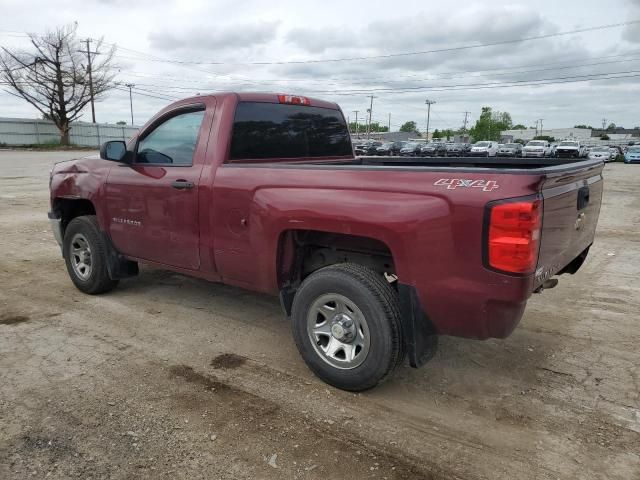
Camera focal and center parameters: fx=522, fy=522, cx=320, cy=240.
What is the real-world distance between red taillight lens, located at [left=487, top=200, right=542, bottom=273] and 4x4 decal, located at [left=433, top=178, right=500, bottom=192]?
0.11 metres

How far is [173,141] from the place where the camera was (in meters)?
4.34

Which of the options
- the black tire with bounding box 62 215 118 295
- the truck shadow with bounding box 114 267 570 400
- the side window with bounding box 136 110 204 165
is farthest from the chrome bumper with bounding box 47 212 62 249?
the side window with bounding box 136 110 204 165

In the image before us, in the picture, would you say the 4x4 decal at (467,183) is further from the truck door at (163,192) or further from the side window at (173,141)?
the side window at (173,141)

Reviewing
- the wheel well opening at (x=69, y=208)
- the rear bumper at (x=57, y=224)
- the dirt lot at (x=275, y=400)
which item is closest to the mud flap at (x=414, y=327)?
the dirt lot at (x=275, y=400)

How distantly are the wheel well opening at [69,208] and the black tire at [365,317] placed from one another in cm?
304

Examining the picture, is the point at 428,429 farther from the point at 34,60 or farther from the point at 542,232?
the point at 34,60

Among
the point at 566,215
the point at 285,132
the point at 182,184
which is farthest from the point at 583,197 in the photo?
the point at 182,184

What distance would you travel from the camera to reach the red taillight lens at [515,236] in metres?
2.58

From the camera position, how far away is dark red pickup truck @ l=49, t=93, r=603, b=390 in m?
2.73

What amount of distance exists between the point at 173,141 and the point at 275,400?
7.59ft

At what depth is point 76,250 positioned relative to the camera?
17.4 feet

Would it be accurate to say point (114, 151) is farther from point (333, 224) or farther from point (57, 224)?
point (333, 224)

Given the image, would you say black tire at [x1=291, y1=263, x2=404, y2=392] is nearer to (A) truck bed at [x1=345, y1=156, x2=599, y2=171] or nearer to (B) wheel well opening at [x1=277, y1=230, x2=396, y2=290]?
(B) wheel well opening at [x1=277, y1=230, x2=396, y2=290]

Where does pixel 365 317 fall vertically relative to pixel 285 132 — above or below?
below
